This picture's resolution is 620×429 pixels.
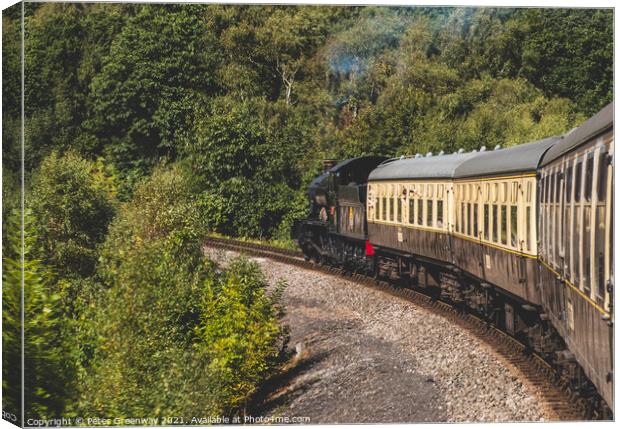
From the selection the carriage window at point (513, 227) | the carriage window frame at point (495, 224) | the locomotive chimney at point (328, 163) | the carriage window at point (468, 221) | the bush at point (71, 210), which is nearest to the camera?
the carriage window at point (513, 227)

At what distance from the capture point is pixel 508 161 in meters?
15.5

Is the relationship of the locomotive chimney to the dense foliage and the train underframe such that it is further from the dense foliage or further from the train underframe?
the train underframe

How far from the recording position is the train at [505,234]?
8.62m

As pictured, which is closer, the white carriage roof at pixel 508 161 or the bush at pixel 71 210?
the white carriage roof at pixel 508 161

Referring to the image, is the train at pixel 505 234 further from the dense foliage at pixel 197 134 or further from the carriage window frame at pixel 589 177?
the dense foliage at pixel 197 134

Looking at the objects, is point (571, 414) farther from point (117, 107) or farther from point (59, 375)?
point (117, 107)

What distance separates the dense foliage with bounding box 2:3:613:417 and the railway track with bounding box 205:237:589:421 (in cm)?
62

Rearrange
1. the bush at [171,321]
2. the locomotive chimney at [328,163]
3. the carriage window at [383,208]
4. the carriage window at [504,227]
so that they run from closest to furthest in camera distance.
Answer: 1. the bush at [171,321]
2. the carriage window at [504,227]
3. the carriage window at [383,208]
4. the locomotive chimney at [328,163]

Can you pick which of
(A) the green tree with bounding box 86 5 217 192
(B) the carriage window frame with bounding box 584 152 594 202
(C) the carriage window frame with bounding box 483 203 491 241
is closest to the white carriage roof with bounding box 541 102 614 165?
(B) the carriage window frame with bounding box 584 152 594 202

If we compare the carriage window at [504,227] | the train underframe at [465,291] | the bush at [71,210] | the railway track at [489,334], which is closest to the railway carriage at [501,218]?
the carriage window at [504,227]

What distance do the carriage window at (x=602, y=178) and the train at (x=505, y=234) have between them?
2 cm

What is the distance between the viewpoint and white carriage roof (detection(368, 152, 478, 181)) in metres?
20.5

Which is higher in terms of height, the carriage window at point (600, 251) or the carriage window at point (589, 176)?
the carriage window at point (589, 176)

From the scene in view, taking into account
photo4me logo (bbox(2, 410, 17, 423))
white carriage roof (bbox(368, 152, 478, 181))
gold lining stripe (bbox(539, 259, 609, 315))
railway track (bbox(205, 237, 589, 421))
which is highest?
white carriage roof (bbox(368, 152, 478, 181))
